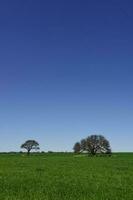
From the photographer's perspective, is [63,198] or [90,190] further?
[90,190]

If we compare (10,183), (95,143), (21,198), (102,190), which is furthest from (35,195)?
(95,143)

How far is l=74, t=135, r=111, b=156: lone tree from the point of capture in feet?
584

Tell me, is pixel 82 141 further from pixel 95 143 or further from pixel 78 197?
pixel 78 197

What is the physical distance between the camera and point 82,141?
7318 inches

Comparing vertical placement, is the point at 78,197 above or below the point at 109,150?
below

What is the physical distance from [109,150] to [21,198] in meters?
161

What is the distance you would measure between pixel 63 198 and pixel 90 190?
3.88m

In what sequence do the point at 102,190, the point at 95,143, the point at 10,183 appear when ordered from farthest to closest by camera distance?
the point at 95,143 → the point at 10,183 → the point at 102,190

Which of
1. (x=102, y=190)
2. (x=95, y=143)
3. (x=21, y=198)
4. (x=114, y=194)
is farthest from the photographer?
(x=95, y=143)

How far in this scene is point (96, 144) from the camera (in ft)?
585

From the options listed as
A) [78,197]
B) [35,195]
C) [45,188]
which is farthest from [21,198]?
[45,188]

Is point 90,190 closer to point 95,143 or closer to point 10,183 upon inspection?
point 10,183

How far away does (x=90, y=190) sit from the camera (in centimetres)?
2478

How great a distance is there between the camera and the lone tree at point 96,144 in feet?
584
